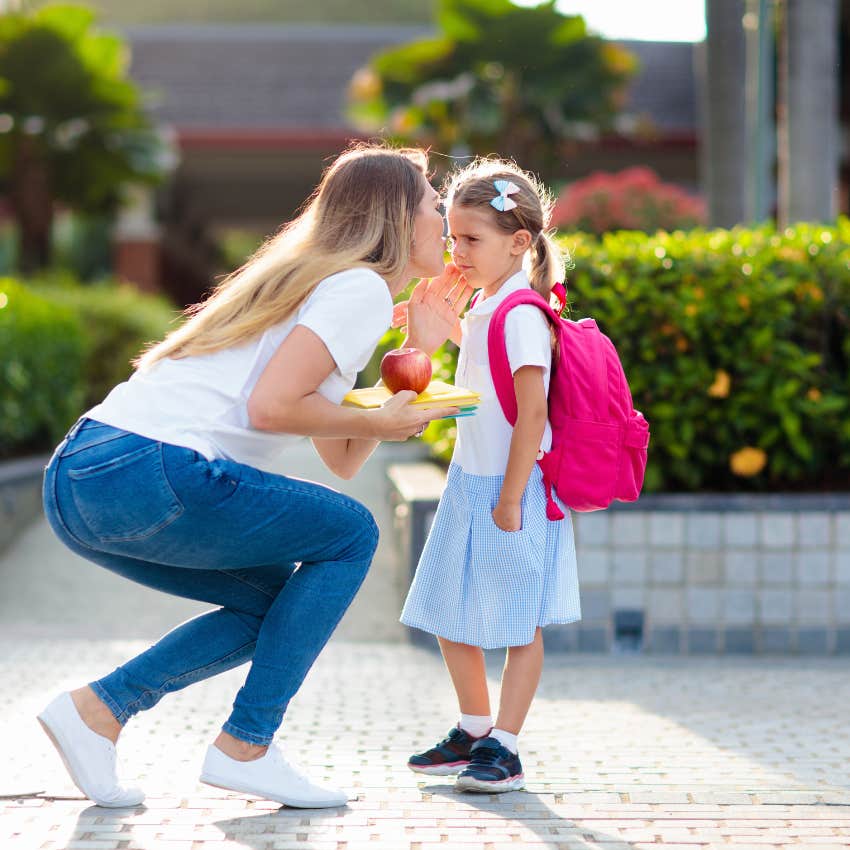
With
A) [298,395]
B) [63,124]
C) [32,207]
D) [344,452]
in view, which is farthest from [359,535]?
[32,207]

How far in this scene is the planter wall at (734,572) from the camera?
532cm

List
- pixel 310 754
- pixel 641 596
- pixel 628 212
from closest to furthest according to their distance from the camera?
1. pixel 310 754
2. pixel 641 596
3. pixel 628 212

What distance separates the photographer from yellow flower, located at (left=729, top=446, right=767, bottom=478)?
5.61 metres

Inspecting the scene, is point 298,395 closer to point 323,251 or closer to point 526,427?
point 323,251

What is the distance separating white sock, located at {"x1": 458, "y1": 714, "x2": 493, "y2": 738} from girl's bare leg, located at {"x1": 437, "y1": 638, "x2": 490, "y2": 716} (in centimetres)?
1

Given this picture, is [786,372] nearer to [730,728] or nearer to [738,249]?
[738,249]

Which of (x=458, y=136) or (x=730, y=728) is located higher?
(x=458, y=136)

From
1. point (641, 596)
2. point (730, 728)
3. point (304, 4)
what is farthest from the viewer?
point (304, 4)

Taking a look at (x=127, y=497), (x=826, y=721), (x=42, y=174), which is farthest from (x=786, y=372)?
(x=42, y=174)

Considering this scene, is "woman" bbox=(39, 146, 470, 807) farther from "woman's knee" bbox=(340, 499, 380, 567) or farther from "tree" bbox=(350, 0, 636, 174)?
"tree" bbox=(350, 0, 636, 174)

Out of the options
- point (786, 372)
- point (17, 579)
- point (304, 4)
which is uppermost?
point (304, 4)

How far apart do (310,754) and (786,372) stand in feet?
9.45

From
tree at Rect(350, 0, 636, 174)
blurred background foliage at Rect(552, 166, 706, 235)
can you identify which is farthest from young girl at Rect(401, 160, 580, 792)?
tree at Rect(350, 0, 636, 174)

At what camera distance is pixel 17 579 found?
671 cm
